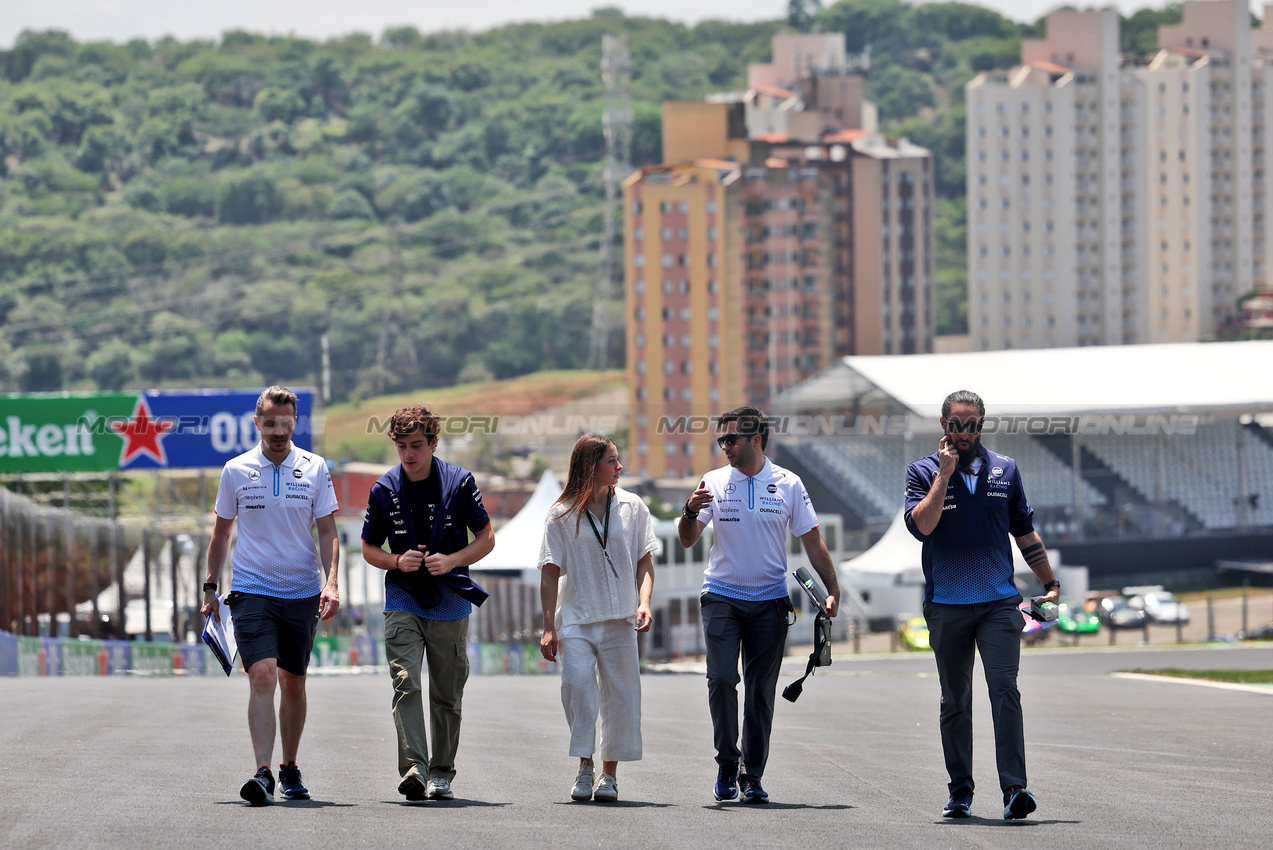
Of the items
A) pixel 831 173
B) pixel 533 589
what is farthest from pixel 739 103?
pixel 533 589

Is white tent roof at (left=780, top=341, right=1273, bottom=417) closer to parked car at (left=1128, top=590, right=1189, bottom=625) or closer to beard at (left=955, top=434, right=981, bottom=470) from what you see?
parked car at (left=1128, top=590, right=1189, bottom=625)

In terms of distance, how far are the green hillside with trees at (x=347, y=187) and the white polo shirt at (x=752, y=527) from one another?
124 meters

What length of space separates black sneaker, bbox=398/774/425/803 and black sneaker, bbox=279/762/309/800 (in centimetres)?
42

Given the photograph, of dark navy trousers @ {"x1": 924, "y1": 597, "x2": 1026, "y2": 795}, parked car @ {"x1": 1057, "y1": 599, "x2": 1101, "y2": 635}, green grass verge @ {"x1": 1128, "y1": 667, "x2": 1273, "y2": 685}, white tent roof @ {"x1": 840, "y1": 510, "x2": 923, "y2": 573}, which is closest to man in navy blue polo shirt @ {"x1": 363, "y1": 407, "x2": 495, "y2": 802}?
dark navy trousers @ {"x1": 924, "y1": 597, "x2": 1026, "y2": 795}

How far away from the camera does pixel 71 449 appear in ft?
113

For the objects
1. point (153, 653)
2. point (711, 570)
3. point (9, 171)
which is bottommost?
point (153, 653)

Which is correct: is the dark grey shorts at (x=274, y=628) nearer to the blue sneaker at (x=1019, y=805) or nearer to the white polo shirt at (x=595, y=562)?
the white polo shirt at (x=595, y=562)

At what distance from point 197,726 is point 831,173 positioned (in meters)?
92.1

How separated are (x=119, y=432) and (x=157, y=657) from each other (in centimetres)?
766

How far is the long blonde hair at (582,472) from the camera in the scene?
23.6ft

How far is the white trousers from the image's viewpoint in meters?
7.26

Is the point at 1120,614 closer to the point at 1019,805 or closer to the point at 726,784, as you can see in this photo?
the point at 726,784

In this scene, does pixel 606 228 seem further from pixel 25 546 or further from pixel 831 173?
pixel 25 546

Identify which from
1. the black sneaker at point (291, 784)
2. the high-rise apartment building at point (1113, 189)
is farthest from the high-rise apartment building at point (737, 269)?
the black sneaker at point (291, 784)
